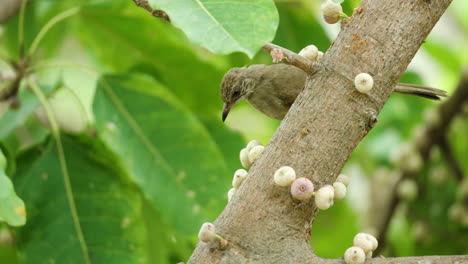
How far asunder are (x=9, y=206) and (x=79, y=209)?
916 mm

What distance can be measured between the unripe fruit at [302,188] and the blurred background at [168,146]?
110 cm

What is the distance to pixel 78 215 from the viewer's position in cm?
272

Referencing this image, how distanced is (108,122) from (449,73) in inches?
120

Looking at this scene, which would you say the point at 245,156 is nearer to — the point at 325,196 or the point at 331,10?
the point at 325,196

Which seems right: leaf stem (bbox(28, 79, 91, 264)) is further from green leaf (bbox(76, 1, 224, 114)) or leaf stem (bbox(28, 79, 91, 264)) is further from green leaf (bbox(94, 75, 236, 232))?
green leaf (bbox(76, 1, 224, 114))

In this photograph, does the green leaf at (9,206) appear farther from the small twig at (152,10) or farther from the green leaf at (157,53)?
the green leaf at (157,53)

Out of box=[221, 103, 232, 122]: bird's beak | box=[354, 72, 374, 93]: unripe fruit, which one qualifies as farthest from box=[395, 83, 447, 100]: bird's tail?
box=[221, 103, 232, 122]: bird's beak

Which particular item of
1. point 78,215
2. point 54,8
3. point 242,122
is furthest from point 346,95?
point 242,122

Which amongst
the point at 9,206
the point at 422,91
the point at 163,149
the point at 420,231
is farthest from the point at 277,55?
the point at 420,231

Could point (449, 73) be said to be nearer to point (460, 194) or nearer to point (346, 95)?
point (460, 194)

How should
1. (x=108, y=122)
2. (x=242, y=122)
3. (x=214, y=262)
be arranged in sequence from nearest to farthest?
(x=214, y=262), (x=108, y=122), (x=242, y=122)

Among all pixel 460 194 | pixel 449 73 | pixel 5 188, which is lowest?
pixel 5 188

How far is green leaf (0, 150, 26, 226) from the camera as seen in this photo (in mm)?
1808

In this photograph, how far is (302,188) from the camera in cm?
159
